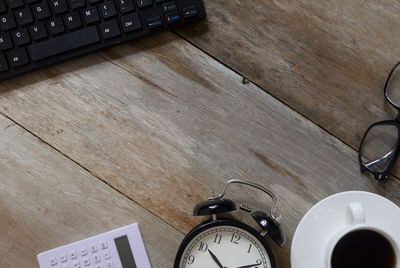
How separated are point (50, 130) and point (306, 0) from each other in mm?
436

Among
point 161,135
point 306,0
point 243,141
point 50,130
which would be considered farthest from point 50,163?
point 306,0

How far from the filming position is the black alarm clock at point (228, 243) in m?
0.82

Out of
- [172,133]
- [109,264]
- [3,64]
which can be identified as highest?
[3,64]

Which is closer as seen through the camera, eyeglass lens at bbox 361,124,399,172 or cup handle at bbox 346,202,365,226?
cup handle at bbox 346,202,365,226

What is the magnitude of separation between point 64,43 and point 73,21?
1.4 inches

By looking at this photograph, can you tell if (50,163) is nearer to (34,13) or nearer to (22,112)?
(22,112)

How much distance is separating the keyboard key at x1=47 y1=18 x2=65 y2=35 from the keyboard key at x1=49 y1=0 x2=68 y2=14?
1cm

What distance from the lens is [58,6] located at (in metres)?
0.84

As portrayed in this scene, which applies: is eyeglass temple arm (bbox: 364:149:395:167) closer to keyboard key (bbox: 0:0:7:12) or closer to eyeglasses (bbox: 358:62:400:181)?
eyeglasses (bbox: 358:62:400:181)

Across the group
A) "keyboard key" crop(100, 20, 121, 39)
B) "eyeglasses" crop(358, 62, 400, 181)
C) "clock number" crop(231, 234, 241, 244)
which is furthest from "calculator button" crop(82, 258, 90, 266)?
"eyeglasses" crop(358, 62, 400, 181)

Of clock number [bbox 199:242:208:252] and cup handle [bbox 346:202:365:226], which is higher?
cup handle [bbox 346:202:365:226]

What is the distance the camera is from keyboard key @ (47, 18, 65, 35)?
84 cm

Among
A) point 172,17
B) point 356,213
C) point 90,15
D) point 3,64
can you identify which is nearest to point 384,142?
point 356,213

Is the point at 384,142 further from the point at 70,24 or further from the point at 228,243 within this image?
the point at 70,24
